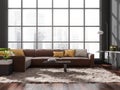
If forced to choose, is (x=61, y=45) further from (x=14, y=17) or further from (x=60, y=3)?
(x=14, y=17)

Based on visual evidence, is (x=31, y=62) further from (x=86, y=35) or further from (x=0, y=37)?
(x=86, y=35)

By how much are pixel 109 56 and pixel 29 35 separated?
3555mm

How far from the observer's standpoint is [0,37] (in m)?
11.7

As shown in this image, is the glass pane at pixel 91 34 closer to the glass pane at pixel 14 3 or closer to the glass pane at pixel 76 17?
the glass pane at pixel 76 17

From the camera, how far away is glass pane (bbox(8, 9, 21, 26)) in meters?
12.0

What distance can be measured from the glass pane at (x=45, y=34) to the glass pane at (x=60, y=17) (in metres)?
0.45

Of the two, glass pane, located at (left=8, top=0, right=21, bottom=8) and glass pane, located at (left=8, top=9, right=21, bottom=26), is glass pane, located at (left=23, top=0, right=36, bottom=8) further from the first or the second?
glass pane, located at (left=8, top=9, right=21, bottom=26)

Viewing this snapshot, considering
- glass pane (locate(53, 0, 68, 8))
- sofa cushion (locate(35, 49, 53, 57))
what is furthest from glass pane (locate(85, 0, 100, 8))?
sofa cushion (locate(35, 49, 53, 57))

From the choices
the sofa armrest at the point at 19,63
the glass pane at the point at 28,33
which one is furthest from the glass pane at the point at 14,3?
the sofa armrest at the point at 19,63

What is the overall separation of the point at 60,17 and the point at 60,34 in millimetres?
740

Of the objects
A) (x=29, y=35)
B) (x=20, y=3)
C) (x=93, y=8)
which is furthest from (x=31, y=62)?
(x=93, y=8)

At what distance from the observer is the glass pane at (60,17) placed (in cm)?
1215

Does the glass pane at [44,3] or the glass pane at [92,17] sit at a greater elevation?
the glass pane at [44,3]

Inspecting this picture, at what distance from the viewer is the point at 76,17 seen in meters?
12.2
